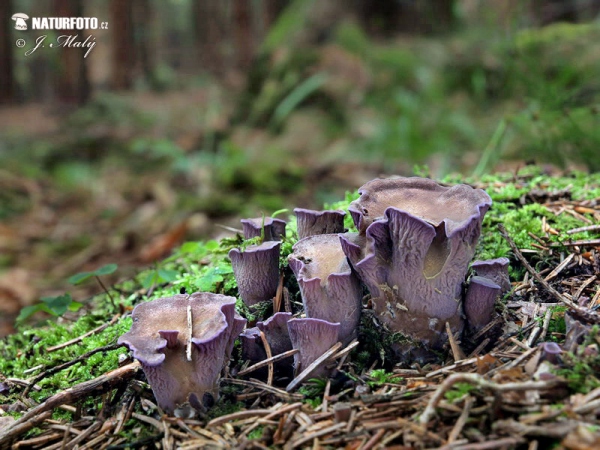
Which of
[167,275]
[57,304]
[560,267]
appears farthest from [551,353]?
[57,304]

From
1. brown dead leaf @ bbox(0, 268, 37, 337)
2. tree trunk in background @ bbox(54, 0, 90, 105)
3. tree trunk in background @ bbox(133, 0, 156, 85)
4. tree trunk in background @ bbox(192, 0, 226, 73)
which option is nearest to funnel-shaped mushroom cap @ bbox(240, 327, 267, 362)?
brown dead leaf @ bbox(0, 268, 37, 337)

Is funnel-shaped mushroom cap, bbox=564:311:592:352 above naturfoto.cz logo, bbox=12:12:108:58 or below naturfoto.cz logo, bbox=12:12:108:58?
below

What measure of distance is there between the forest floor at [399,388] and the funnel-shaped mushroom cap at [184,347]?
0.10 m

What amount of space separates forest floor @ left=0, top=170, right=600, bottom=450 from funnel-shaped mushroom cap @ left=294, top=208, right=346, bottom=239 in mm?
330

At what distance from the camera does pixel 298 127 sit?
10.5m

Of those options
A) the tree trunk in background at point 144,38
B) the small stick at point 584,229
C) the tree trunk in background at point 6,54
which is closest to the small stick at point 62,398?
the small stick at point 584,229

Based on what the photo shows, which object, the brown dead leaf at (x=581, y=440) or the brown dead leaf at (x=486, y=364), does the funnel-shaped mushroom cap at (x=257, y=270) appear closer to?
the brown dead leaf at (x=486, y=364)

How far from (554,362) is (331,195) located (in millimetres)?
5852

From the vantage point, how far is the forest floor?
1690mm

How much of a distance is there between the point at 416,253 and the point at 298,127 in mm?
8741

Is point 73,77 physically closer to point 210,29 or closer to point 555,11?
point 210,29

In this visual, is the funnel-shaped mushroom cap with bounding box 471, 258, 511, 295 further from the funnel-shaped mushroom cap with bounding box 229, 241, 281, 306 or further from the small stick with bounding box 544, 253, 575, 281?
the funnel-shaped mushroom cap with bounding box 229, 241, 281, 306

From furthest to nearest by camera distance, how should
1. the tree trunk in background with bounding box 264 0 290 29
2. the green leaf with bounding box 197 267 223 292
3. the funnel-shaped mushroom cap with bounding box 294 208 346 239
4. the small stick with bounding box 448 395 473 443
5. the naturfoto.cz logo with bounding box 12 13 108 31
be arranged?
1. the tree trunk in background with bounding box 264 0 290 29
2. the naturfoto.cz logo with bounding box 12 13 108 31
3. the green leaf with bounding box 197 267 223 292
4. the funnel-shaped mushroom cap with bounding box 294 208 346 239
5. the small stick with bounding box 448 395 473 443

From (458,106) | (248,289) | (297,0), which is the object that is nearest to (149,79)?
(297,0)
